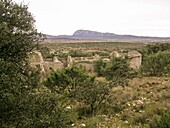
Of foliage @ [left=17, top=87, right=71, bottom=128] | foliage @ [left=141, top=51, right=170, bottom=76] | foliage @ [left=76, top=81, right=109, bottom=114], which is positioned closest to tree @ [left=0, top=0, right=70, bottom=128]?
foliage @ [left=17, top=87, right=71, bottom=128]

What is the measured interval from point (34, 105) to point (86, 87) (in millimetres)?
8771

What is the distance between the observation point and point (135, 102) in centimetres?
2062

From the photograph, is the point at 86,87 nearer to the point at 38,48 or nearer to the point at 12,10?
the point at 38,48

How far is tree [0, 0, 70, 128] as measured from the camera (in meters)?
10.9

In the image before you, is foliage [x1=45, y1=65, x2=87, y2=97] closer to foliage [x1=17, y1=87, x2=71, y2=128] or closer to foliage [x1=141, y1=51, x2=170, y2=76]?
foliage [x1=17, y1=87, x2=71, y2=128]

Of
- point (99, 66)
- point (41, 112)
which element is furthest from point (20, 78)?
point (99, 66)

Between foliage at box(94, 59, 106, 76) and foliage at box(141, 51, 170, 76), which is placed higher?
foliage at box(141, 51, 170, 76)

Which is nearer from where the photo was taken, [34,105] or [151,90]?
[34,105]

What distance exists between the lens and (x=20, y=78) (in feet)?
37.0

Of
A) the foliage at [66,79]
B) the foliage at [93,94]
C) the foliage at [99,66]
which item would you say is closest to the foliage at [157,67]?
the foliage at [99,66]

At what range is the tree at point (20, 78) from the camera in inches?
428

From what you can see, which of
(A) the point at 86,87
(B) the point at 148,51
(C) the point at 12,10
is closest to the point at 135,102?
(A) the point at 86,87

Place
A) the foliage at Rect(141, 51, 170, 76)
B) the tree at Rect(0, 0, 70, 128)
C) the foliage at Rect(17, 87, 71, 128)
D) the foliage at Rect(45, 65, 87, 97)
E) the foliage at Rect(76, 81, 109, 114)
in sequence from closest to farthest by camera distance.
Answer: the tree at Rect(0, 0, 70, 128) < the foliage at Rect(17, 87, 71, 128) < the foliage at Rect(76, 81, 109, 114) < the foliage at Rect(45, 65, 87, 97) < the foliage at Rect(141, 51, 170, 76)

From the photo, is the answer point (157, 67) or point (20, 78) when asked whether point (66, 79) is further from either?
point (157, 67)
